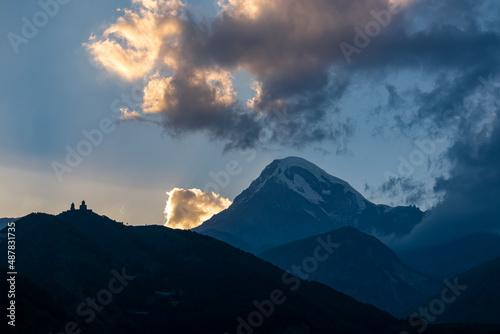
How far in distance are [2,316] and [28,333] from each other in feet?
31.2

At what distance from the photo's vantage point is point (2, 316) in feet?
615

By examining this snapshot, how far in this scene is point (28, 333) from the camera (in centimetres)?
19188
